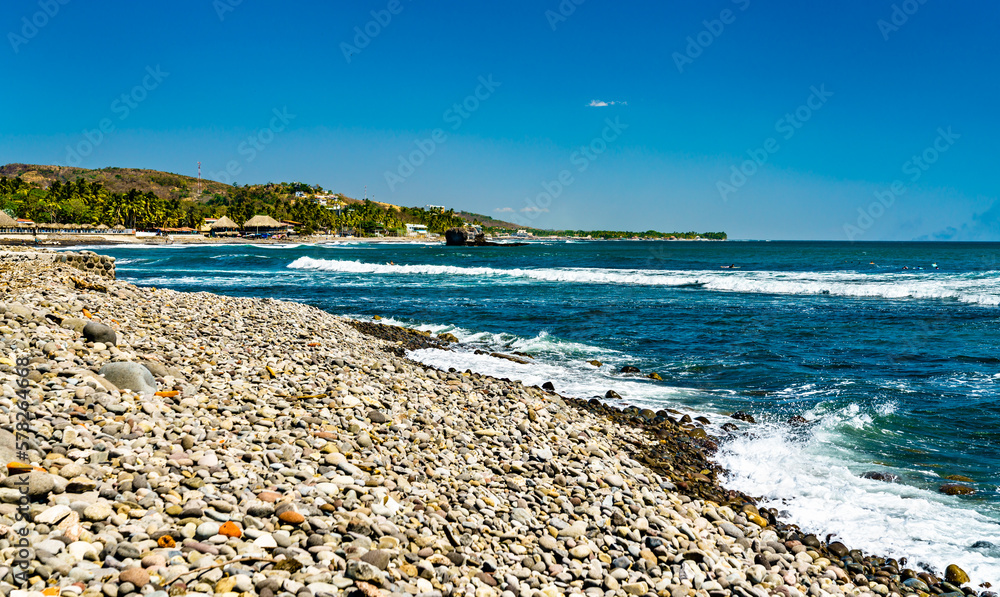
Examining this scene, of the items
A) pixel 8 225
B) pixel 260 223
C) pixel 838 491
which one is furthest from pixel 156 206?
pixel 838 491

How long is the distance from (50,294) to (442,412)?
774cm

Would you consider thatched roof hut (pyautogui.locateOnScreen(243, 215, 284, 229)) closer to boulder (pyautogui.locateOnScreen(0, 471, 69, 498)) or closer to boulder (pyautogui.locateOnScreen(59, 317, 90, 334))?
boulder (pyautogui.locateOnScreen(59, 317, 90, 334))

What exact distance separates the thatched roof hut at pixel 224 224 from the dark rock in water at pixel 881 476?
135 meters

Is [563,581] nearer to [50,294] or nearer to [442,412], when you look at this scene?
[442,412]

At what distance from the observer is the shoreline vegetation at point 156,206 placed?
98406mm

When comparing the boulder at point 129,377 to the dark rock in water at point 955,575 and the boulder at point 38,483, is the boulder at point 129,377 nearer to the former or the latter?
the boulder at point 38,483

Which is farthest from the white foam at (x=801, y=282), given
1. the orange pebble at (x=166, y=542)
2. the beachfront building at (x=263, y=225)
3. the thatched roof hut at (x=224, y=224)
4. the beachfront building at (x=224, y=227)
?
the thatched roof hut at (x=224, y=224)

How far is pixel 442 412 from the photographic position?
7266 millimetres

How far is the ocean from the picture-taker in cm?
636

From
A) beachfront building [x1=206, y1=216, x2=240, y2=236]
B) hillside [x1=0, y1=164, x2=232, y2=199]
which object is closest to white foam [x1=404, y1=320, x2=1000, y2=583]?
beachfront building [x1=206, y1=216, x2=240, y2=236]

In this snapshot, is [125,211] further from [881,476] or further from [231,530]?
[881,476]

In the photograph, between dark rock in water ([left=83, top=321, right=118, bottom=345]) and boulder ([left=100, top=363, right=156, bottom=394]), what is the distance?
1.61 meters

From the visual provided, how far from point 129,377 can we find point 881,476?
8.74 metres

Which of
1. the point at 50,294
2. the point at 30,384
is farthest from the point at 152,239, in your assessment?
the point at 30,384
